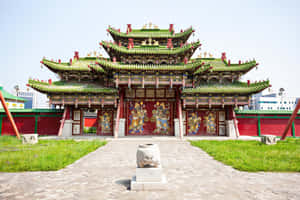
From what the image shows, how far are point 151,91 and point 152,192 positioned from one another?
13821 mm

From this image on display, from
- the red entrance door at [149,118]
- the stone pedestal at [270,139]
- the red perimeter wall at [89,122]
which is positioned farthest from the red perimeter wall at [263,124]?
the red perimeter wall at [89,122]

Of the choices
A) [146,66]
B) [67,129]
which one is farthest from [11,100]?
[146,66]

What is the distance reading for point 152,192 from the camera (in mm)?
4695

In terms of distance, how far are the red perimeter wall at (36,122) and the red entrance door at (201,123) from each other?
13869 millimetres

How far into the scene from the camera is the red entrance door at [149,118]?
1777cm

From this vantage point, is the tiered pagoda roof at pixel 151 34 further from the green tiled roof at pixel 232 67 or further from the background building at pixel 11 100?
the background building at pixel 11 100

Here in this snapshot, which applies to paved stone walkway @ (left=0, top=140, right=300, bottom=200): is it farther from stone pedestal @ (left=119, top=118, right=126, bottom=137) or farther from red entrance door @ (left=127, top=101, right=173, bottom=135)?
red entrance door @ (left=127, top=101, right=173, bottom=135)

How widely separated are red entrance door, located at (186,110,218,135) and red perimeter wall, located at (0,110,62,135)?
13.9 metres

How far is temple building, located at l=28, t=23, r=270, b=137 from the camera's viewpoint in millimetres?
16219

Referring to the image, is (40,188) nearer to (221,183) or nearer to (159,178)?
(159,178)

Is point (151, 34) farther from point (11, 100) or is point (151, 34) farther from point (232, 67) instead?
point (11, 100)

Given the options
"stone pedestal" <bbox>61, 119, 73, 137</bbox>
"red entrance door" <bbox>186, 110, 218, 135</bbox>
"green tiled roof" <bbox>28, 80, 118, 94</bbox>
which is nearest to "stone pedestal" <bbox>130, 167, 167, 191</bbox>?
"green tiled roof" <bbox>28, 80, 118, 94</bbox>

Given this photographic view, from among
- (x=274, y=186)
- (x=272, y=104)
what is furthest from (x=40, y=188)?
(x=272, y=104)

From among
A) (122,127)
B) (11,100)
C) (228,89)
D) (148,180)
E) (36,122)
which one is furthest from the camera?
(11,100)
